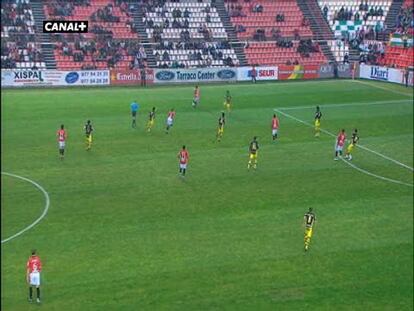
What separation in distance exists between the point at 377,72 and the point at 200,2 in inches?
768

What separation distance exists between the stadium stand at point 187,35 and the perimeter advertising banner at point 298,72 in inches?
188

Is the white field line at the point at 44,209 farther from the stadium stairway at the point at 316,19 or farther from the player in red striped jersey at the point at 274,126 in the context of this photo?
the stadium stairway at the point at 316,19

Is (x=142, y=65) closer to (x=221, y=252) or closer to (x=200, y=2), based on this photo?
(x=200, y=2)

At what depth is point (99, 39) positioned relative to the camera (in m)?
55.4

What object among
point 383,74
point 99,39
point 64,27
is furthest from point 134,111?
→ point 383,74

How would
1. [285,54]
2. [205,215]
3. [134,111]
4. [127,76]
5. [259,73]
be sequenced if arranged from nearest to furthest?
[205,215] → [134,111] → [127,76] → [259,73] → [285,54]

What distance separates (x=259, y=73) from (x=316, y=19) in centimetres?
1485

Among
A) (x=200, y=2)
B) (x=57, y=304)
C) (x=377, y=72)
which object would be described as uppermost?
(x=200, y=2)

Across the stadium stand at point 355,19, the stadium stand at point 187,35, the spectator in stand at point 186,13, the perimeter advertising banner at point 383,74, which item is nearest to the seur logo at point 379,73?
the perimeter advertising banner at point 383,74

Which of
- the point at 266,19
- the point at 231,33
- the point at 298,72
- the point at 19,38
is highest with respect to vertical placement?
the point at 266,19

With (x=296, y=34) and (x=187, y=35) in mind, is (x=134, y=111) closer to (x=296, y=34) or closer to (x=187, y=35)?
(x=187, y=35)

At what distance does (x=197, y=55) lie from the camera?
187 feet

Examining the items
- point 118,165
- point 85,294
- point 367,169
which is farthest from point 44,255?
point 367,169

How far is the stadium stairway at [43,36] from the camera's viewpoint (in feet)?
169
